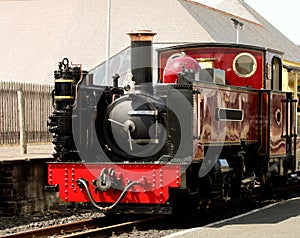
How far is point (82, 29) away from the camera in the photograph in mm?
40688

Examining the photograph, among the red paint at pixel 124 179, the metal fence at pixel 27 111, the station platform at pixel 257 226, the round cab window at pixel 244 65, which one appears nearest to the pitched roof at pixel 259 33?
the metal fence at pixel 27 111

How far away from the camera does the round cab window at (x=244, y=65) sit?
39.1ft

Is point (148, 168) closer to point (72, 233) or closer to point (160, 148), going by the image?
point (160, 148)

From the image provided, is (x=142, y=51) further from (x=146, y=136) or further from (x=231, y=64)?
(x=231, y=64)

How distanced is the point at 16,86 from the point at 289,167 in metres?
8.53

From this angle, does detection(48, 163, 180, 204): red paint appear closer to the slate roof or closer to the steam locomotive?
the steam locomotive

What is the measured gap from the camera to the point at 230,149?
36.0ft

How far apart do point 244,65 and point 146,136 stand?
313cm

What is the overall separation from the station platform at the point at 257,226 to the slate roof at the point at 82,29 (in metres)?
25.9

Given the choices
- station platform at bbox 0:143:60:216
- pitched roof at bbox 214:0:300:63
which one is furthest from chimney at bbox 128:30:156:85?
pitched roof at bbox 214:0:300:63

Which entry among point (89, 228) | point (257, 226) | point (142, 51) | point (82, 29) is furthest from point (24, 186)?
point (82, 29)

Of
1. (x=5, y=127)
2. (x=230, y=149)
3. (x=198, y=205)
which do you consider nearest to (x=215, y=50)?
(x=230, y=149)

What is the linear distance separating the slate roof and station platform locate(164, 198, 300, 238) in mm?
25862

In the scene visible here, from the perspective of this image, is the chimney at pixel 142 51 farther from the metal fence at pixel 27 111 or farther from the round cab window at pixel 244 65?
the metal fence at pixel 27 111
